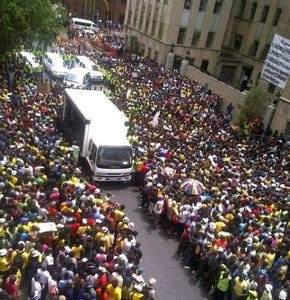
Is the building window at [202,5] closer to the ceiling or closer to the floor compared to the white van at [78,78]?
closer to the ceiling

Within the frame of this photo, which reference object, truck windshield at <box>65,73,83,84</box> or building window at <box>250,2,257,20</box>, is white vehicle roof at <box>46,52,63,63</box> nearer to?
truck windshield at <box>65,73,83,84</box>

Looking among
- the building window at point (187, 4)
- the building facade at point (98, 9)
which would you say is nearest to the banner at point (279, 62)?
the building window at point (187, 4)

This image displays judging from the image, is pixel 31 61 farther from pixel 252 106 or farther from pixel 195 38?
pixel 195 38

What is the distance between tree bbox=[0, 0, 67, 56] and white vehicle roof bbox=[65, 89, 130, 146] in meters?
6.34

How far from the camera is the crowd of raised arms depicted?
40.6ft

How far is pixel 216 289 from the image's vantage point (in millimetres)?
14203

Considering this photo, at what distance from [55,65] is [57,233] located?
848 inches

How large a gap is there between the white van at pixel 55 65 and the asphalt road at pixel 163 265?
52.7 feet

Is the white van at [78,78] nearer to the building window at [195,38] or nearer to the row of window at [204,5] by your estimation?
the row of window at [204,5]

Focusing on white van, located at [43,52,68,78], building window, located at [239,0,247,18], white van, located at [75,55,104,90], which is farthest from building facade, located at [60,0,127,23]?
white van, located at [43,52,68,78]

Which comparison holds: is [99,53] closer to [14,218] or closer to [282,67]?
[282,67]

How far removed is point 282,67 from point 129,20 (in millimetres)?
26950

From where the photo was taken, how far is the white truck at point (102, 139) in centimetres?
2002

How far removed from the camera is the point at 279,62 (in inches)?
1134
